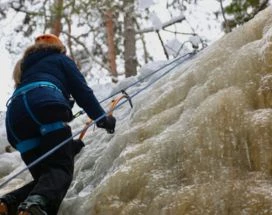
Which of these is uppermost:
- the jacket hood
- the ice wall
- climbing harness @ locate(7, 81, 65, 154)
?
the jacket hood

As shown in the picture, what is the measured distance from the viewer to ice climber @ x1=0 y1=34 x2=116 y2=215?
383cm

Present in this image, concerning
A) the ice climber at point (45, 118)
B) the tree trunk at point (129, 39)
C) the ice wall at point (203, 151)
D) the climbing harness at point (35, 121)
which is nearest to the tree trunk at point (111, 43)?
the tree trunk at point (129, 39)

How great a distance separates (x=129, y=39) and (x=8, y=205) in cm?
890

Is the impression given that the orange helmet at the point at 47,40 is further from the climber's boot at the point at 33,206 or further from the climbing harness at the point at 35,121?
the climber's boot at the point at 33,206

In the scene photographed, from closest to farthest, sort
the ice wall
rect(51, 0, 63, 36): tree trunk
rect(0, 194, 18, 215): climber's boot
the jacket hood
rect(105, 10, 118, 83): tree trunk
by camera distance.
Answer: the ice wall
rect(0, 194, 18, 215): climber's boot
the jacket hood
rect(51, 0, 63, 36): tree trunk
rect(105, 10, 118, 83): tree trunk

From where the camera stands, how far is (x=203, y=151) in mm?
3738

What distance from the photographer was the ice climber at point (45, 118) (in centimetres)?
383

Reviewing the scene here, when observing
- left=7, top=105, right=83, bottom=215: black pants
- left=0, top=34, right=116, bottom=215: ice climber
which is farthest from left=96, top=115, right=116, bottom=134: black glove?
left=7, top=105, right=83, bottom=215: black pants

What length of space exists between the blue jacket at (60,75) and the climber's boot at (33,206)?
0.83m

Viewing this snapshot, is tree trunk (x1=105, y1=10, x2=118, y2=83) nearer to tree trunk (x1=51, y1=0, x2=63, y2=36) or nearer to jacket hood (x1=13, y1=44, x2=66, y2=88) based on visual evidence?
tree trunk (x1=51, y1=0, x2=63, y2=36)

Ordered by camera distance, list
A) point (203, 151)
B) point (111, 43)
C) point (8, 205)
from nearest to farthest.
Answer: point (203, 151) → point (8, 205) → point (111, 43)

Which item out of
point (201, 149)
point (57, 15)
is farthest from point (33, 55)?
point (57, 15)

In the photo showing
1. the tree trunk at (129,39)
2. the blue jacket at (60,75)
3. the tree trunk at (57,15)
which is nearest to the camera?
the blue jacket at (60,75)

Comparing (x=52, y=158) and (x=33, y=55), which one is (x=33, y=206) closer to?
(x=52, y=158)
